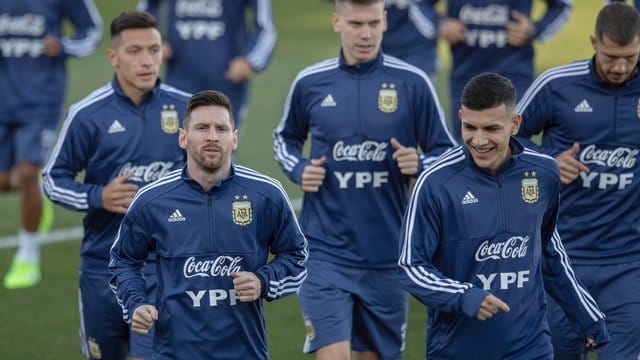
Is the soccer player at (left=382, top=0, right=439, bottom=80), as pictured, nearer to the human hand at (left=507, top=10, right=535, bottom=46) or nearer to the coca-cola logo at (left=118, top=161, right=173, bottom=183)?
the human hand at (left=507, top=10, right=535, bottom=46)

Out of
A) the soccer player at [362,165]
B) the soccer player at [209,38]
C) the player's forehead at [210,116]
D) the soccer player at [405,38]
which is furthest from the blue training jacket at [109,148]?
the soccer player at [405,38]

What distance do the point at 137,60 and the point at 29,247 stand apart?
4223 millimetres

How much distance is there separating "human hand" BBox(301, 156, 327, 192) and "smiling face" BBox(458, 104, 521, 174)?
1632 millimetres

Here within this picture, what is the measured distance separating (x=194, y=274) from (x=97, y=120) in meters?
1.84

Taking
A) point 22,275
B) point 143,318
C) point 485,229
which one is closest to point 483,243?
point 485,229

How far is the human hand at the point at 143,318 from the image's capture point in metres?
6.62

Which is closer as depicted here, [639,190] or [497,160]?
[497,160]

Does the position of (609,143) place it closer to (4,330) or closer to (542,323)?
(542,323)

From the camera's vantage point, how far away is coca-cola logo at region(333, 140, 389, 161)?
335 inches

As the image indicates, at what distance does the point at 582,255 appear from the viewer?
8188 millimetres

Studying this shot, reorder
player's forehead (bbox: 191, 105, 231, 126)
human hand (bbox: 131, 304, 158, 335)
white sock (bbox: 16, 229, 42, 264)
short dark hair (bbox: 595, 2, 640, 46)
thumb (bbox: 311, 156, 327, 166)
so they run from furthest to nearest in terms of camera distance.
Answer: white sock (bbox: 16, 229, 42, 264) → thumb (bbox: 311, 156, 327, 166) → short dark hair (bbox: 595, 2, 640, 46) → player's forehead (bbox: 191, 105, 231, 126) → human hand (bbox: 131, 304, 158, 335)

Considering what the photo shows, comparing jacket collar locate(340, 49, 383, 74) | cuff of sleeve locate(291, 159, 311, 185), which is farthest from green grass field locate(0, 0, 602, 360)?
jacket collar locate(340, 49, 383, 74)

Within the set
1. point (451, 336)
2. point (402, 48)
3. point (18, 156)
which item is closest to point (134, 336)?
point (451, 336)

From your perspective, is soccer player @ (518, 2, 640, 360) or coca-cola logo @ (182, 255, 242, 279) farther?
soccer player @ (518, 2, 640, 360)
